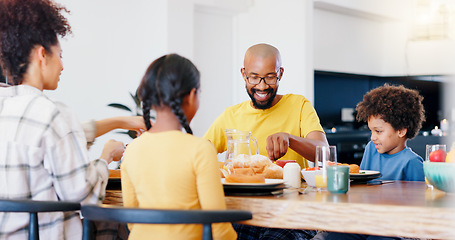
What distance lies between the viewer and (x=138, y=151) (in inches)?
52.9

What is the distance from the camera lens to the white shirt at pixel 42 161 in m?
1.44

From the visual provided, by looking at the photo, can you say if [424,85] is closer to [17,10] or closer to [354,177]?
[354,177]

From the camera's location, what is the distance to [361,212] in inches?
51.8

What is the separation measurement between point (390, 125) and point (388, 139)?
0.25ft

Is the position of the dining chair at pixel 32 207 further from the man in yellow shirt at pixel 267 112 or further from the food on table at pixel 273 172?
the man in yellow shirt at pixel 267 112

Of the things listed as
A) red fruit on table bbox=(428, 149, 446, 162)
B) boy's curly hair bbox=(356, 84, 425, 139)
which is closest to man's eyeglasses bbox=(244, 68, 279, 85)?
boy's curly hair bbox=(356, 84, 425, 139)

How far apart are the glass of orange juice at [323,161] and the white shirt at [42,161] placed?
2.18 ft

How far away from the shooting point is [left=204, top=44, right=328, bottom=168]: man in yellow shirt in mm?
2498

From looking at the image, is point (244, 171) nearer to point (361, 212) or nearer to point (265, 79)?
point (361, 212)

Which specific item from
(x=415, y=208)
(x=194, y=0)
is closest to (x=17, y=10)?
(x=415, y=208)

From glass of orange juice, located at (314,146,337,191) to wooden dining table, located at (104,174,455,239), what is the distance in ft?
0.21

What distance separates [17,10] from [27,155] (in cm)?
44

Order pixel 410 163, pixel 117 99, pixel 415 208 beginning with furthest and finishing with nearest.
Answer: pixel 117 99
pixel 410 163
pixel 415 208

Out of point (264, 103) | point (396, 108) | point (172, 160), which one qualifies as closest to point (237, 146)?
point (172, 160)
